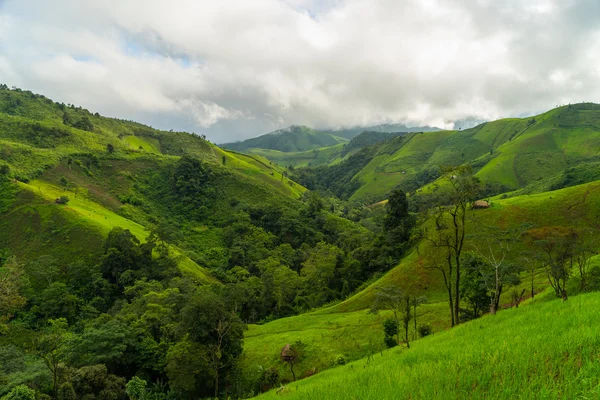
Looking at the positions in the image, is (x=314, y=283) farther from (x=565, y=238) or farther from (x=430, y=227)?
(x=565, y=238)

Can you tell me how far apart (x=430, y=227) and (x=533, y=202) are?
21.1 m

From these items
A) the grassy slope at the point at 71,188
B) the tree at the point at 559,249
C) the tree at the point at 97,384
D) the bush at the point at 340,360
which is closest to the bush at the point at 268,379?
the bush at the point at 340,360

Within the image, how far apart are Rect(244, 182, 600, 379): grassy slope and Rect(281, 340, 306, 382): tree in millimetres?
887

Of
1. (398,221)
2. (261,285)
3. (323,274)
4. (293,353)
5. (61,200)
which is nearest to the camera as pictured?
(293,353)

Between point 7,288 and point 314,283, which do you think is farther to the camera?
point 314,283

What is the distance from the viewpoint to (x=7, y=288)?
24938mm

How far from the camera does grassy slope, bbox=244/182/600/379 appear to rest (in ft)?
127

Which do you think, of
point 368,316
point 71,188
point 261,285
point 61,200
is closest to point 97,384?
point 368,316

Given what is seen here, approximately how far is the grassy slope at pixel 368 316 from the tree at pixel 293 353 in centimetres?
89

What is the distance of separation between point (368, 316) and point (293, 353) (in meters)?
13.8

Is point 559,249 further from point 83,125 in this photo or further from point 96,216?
point 83,125

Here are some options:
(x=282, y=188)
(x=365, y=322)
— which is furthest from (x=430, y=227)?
(x=282, y=188)

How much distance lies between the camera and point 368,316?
4725 cm

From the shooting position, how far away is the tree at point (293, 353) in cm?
3878
